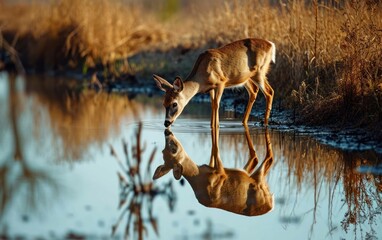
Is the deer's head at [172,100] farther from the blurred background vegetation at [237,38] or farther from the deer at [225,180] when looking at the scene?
the blurred background vegetation at [237,38]

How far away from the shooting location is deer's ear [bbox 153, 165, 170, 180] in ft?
30.3

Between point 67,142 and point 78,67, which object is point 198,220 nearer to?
point 67,142

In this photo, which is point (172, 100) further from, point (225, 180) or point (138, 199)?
point (138, 199)

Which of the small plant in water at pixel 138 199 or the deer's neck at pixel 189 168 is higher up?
the deer's neck at pixel 189 168

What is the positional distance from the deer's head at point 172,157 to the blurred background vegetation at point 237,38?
7.38ft

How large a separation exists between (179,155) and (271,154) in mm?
1214

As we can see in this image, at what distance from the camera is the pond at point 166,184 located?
698 centimetres

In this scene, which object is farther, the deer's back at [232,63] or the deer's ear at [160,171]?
the deer's back at [232,63]

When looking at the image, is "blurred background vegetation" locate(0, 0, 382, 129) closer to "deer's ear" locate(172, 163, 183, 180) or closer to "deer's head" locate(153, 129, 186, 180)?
"deer's head" locate(153, 129, 186, 180)

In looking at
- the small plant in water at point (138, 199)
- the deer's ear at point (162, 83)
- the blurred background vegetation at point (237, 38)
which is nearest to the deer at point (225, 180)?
the small plant in water at point (138, 199)

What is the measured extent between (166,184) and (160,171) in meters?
1.11

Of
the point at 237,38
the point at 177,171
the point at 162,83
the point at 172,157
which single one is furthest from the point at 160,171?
the point at 237,38

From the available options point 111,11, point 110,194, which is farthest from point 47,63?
point 110,194

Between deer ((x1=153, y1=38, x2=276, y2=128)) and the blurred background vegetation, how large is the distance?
765 mm
